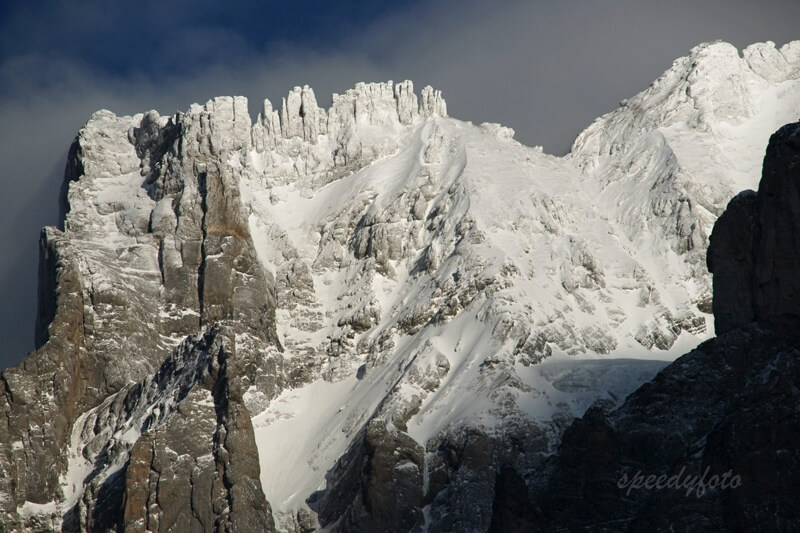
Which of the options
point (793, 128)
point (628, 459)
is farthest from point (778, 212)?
point (628, 459)

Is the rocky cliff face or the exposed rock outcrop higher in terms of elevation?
the exposed rock outcrop

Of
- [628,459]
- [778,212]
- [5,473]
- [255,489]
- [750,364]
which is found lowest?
[5,473]

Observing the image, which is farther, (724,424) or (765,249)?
(765,249)

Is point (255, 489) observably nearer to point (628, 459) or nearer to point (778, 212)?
point (628, 459)

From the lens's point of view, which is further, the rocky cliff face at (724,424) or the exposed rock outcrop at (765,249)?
the exposed rock outcrop at (765,249)

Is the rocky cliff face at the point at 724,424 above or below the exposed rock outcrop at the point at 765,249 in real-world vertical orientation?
below

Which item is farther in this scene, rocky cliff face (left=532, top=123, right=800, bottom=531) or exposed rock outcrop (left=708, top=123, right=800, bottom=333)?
exposed rock outcrop (left=708, top=123, right=800, bottom=333)

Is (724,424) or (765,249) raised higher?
(765,249)

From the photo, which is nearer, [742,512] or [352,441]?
[742,512]
